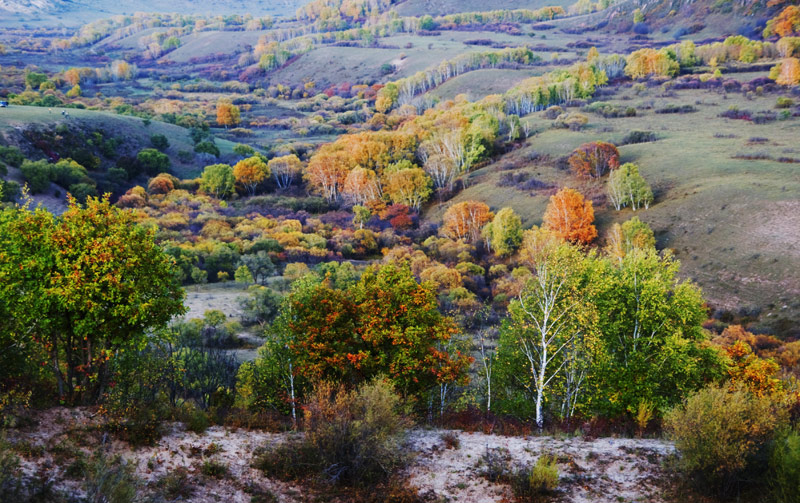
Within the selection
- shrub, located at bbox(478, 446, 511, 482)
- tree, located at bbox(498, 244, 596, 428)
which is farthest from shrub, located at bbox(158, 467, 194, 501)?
tree, located at bbox(498, 244, 596, 428)

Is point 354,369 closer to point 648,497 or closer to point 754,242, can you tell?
point 648,497

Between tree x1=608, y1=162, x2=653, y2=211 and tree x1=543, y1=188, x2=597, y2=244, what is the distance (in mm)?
4529

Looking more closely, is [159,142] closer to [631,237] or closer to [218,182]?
[218,182]

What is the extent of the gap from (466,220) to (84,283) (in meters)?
71.3

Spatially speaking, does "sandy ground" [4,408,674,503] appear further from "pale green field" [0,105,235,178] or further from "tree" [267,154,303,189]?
"pale green field" [0,105,235,178]

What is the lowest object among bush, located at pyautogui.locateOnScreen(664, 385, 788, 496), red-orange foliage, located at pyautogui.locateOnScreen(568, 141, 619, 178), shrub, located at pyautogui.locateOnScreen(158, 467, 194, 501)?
red-orange foliage, located at pyautogui.locateOnScreen(568, 141, 619, 178)

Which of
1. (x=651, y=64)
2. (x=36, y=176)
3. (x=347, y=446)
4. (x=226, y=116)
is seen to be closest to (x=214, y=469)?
(x=347, y=446)

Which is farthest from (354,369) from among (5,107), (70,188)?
(5,107)

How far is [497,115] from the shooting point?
126 meters

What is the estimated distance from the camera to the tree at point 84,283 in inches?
637

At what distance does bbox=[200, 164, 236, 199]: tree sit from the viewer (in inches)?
4235

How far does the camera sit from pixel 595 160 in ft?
295

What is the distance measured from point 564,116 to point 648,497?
4664 inches

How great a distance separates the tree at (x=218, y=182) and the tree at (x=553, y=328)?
301 ft
